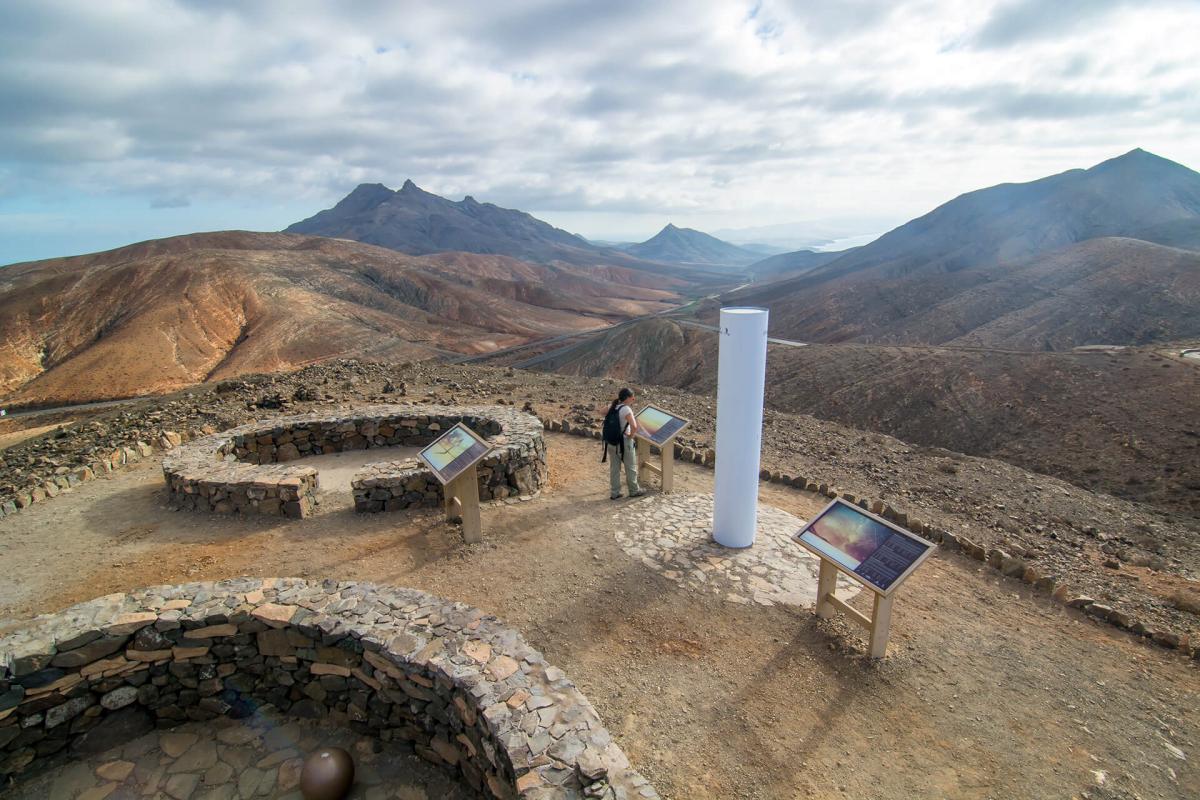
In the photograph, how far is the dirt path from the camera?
4.95 meters

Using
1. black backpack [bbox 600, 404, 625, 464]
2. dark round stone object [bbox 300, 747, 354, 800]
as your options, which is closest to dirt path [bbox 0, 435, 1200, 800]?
black backpack [bbox 600, 404, 625, 464]

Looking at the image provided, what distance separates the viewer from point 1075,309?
42406 mm

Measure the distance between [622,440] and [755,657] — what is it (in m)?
4.20

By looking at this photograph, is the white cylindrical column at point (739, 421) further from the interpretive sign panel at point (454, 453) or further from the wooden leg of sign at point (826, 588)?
the interpretive sign panel at point (454, 453)

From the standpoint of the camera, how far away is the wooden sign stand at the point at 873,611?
6.17 metres

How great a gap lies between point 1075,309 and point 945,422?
27399mm

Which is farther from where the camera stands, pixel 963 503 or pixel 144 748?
pixel 963 503

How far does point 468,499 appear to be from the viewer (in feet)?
27.7

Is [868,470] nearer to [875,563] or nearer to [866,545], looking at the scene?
[866,545]

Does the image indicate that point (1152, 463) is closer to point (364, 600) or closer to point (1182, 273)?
point (364, 600)

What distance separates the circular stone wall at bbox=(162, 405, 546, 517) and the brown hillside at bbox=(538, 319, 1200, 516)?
17699 millimetres

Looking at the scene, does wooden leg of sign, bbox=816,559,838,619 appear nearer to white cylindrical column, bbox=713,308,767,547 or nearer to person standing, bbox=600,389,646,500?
white cylindrical column, bbox=713,308,767,547

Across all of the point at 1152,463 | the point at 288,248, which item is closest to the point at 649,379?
the point at 1152,463

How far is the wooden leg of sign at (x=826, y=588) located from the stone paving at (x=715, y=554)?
12.5 inches
